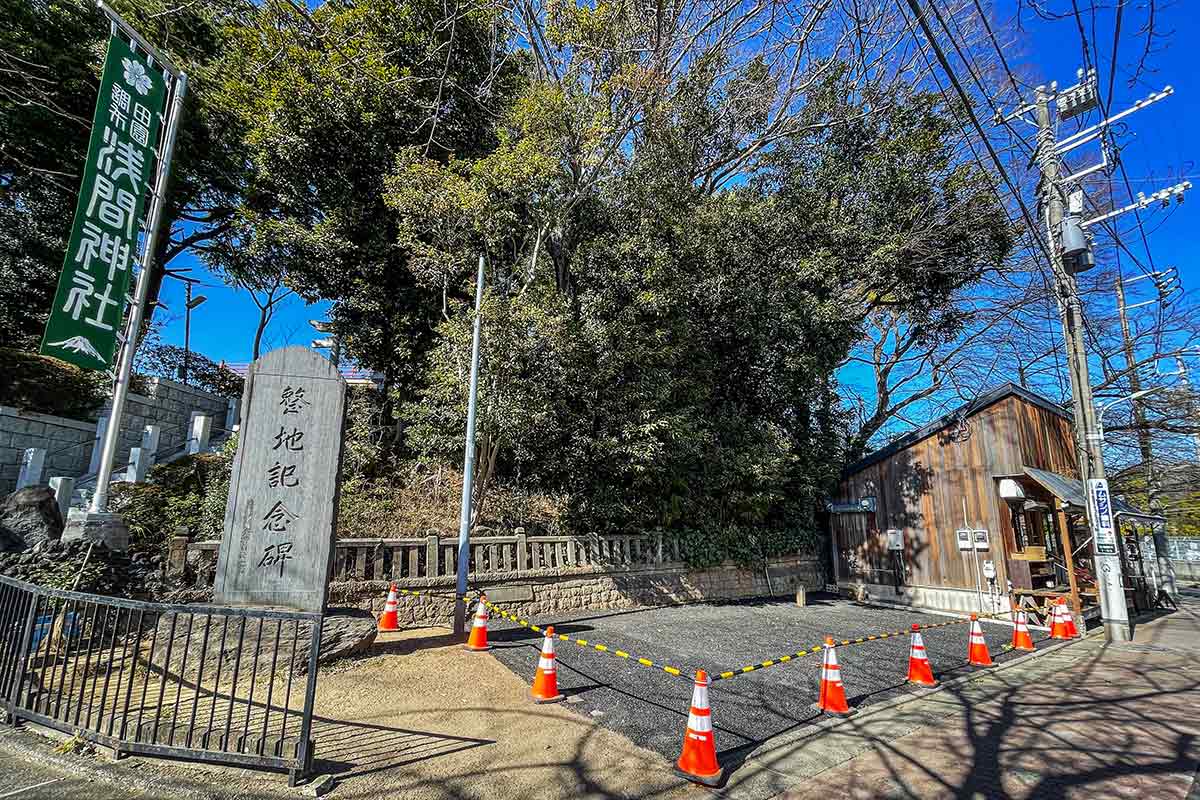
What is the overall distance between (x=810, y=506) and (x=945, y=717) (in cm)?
939

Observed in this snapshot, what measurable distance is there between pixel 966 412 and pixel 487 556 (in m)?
11.3

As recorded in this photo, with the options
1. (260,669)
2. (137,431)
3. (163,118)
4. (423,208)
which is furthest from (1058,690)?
(137,431)

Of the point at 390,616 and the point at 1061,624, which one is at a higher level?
the point at 390,616

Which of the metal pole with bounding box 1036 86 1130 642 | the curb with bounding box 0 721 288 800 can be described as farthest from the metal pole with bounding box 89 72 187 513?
the metal pole with bounding box 1036 86 1130 642

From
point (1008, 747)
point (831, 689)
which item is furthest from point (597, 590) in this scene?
point (1008, 747)

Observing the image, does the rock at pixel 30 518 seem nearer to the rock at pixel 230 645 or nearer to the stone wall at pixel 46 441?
the rock at pixel 230 645

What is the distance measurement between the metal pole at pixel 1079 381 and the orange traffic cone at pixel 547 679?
399 inches

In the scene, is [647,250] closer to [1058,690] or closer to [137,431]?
[1058,690]

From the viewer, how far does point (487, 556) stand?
8914mm

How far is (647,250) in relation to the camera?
33.5 ft

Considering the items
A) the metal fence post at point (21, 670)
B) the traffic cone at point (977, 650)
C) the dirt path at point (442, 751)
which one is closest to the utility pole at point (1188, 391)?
the traffic cone at point (977, 650)

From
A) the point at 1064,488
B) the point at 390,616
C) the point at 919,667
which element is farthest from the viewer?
the point at 1064,488

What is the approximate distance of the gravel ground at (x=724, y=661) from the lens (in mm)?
4902

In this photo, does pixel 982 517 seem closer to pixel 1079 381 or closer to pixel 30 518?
pixel 1079 381
